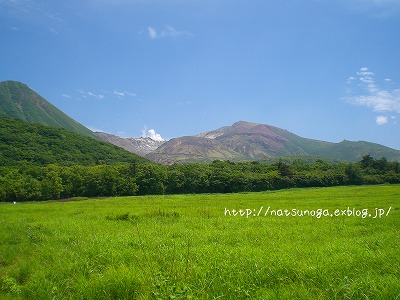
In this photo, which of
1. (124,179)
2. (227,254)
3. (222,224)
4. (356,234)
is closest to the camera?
(227,254)

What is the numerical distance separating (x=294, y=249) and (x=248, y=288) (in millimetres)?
4442

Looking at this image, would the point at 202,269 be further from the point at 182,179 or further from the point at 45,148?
the point at 45,148

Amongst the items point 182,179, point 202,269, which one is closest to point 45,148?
point 182,179

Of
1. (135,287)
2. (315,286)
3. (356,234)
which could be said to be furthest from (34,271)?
(356,234)

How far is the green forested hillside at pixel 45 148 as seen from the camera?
128m

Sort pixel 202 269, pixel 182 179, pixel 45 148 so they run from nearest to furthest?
pixel 202 269 < pixel 182 179 < pixel 45 148

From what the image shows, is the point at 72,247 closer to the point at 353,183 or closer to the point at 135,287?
the point at 135,287

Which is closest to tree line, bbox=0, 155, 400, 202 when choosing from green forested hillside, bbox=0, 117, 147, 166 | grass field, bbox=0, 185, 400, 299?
green forested hillside, bbox=0, 117, 147, 166

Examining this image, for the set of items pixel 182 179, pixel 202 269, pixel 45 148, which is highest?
pixel 45 148

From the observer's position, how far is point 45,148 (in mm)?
149125

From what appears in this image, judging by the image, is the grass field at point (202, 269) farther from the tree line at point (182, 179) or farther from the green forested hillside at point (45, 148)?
the green forested hillside at point (45, 148)

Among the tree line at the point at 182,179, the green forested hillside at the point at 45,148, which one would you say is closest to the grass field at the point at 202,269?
the tree line at the point at 182,179

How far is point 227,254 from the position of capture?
9.70 metres

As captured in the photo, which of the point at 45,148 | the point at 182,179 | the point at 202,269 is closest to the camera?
the point at 202,269
